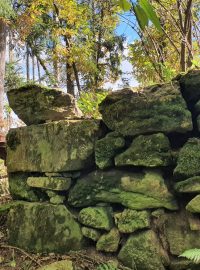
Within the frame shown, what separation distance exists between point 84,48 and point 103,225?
1255 centimetres

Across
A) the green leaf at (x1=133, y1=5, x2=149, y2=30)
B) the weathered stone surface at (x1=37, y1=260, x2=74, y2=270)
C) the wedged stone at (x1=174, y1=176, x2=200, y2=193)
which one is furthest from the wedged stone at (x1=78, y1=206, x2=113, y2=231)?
the green leaf at (x1=133, y1=5, x2=149, y2=30)

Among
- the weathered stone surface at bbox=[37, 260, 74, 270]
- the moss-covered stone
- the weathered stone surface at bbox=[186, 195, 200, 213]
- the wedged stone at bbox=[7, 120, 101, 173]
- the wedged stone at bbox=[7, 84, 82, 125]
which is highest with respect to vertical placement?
the wedged stone at bbox=[7, 84, 82, 125]

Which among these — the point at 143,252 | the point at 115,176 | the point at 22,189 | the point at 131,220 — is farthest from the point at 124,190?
the point at 22,189

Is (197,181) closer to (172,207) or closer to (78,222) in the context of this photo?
(172,207)

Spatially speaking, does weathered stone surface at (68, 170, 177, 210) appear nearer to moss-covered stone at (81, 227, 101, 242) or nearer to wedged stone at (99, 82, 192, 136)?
moss-covered stone at (81, 227, 101, 242)

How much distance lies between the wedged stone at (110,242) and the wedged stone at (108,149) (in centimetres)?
70

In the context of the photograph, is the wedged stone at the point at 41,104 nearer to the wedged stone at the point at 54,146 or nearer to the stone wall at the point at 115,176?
the stone wall at the point at 115,176

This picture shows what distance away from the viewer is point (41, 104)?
4.26 meters

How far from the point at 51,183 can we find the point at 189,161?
5.22ft

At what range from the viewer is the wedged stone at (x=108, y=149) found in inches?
148

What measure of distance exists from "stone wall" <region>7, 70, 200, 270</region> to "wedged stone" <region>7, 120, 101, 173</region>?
12 millimetres

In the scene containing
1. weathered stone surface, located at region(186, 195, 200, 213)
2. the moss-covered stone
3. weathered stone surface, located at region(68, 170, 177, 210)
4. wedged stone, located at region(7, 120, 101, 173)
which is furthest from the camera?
wedged stone, located at region(7, 120, 101, 173)

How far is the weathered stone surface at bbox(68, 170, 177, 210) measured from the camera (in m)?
3.42

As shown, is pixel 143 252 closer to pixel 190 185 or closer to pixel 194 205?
pixel 194 205
